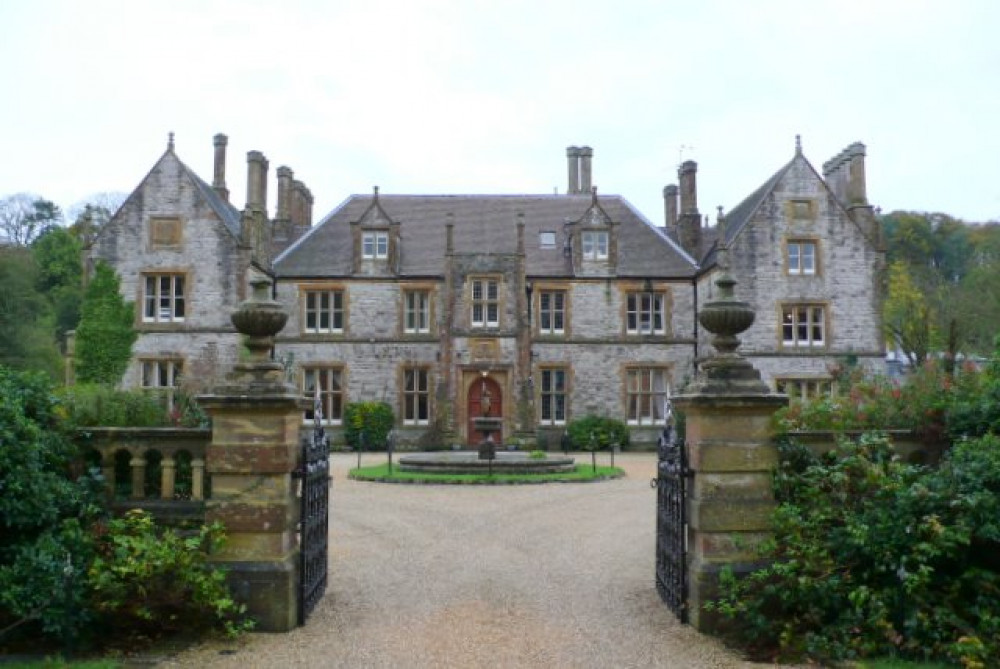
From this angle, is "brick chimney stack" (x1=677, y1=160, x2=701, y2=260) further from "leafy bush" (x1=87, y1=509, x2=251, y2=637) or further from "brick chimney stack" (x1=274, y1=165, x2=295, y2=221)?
"leafy bush" (x1=87, y1=509, x2=251, y2=637)

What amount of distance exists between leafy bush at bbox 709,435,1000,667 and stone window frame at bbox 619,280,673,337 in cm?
2310

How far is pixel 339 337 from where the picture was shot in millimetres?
29188

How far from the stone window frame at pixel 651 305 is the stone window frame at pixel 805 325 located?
12.7ft

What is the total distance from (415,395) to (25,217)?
50.2 meters

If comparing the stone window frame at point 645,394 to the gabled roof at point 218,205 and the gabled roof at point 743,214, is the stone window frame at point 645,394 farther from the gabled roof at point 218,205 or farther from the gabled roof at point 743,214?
the gabled roof at point 218,205

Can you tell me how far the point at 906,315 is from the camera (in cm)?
3894

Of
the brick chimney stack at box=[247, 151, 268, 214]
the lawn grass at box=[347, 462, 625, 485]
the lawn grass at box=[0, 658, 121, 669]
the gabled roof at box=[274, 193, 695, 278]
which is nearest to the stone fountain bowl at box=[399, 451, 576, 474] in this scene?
the lawn grass at box=[347, 462, 625, 485]

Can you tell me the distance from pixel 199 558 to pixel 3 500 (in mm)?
1483

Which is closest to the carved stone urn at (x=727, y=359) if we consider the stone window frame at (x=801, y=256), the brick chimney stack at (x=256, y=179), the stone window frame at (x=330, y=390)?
the stone window frame at (x=330, y=390)

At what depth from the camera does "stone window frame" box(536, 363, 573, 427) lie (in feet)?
96.3

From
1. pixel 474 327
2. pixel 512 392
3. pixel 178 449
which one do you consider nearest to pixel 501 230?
pixel 474 327

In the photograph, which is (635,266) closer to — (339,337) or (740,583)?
(339,337)

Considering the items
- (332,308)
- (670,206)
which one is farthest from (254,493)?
(670,206)

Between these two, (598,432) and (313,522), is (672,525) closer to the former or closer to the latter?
(313,522)
